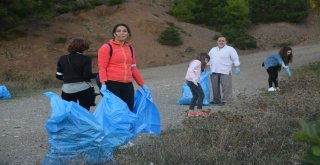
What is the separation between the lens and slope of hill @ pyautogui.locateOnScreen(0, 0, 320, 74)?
93.5ft

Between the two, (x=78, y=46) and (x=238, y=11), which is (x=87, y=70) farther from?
(x=238, y=11)

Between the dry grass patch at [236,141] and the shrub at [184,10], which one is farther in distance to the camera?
the shrub at [184,10]

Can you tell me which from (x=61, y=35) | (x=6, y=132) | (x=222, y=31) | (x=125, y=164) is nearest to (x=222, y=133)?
(x=125, y=164)

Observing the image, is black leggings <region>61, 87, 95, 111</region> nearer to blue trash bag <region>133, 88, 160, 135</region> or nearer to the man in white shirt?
blue trash bag <region>133, 88, 160, 135</region>

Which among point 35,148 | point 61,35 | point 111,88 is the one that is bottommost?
point 35,148

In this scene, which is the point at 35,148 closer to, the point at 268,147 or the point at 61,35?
the point at 268,147

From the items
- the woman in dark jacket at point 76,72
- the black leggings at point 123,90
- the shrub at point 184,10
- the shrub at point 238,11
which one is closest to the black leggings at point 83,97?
the woman in dark jacket at point 76,72

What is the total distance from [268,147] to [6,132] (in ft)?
14.5

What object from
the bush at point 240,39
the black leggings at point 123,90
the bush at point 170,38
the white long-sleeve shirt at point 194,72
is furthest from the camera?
the bush at point 240,39

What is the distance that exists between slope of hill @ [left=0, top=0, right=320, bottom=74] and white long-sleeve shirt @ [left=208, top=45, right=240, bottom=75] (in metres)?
16.3

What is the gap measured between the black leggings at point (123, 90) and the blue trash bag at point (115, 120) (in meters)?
0.59

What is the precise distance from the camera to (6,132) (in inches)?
325

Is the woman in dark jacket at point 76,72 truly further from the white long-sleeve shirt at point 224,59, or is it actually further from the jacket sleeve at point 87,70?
the white long-sleeve shirt at point 224,59

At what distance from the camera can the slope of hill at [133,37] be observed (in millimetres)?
28500
